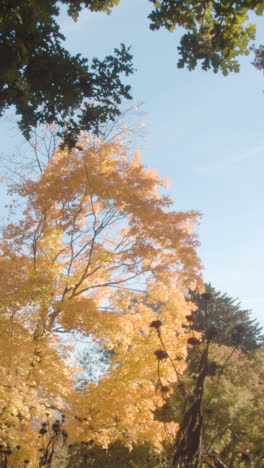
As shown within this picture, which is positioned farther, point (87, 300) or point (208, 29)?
point (87, 300)

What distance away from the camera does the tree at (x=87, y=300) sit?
18.5 ft

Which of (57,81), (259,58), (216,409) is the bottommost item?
(216,409)

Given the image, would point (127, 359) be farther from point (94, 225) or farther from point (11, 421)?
point (94, 225)

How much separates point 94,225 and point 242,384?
357 inches

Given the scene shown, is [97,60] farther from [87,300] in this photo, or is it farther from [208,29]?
[87,300]

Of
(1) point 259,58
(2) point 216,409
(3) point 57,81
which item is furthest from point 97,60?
(2) point 216,409

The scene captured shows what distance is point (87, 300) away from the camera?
21.2 feet

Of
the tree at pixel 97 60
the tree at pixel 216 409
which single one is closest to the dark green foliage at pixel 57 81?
the tree at pixel 97 60

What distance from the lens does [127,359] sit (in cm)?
712

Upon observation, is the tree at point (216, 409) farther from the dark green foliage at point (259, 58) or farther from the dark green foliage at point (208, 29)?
the dark green foliage at point (259, 58)

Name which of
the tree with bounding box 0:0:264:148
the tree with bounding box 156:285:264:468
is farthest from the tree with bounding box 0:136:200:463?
the tree with bounding box 0:0:264:148

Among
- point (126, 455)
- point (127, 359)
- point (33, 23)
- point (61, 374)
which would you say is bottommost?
point (126, 455)

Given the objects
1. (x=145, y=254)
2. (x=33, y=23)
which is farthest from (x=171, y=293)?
(x=33, y=23)

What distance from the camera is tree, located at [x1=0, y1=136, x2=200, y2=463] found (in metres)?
5.64
